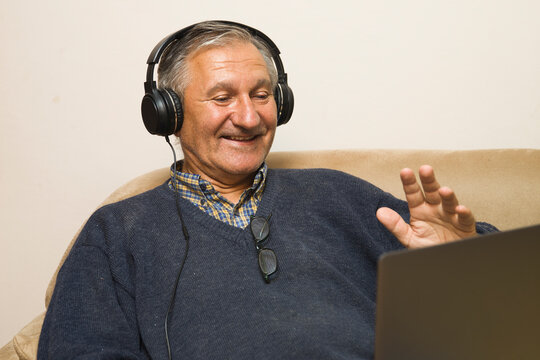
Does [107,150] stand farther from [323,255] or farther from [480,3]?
[480,3]

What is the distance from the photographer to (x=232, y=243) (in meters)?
1.14

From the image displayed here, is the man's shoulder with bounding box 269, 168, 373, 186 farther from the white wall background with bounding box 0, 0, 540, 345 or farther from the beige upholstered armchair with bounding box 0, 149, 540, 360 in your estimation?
the white wall background with bounding box 0, 0, 540, 345

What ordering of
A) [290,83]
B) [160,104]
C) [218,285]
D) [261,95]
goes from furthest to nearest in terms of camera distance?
[290,83], [261,95], [160,104], [218,285]

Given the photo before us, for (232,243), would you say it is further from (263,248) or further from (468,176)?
(468,176)

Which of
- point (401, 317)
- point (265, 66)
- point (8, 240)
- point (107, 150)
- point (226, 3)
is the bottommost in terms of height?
point (8, 240)

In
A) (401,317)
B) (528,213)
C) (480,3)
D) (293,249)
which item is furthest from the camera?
(480,3)

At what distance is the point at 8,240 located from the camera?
1.78 m

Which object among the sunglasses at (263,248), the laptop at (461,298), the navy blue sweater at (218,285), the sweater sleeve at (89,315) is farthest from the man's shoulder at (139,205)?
the laptop at (461,298)

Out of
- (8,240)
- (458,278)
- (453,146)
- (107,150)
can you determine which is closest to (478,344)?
(458,278)

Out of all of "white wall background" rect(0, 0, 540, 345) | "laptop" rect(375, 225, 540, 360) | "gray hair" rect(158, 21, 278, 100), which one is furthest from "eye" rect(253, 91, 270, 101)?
"laptop" rect(375, 225, 540, 360)

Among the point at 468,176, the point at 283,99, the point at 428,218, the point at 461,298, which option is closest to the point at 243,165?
the point at 283,99

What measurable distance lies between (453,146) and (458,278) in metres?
1.14

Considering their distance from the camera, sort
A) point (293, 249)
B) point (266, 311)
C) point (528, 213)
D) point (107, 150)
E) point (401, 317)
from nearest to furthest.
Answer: point (401, 317), point (266, 311), point (293, 249), point (528, 213), point (107, 150)

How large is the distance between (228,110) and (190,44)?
199mm
